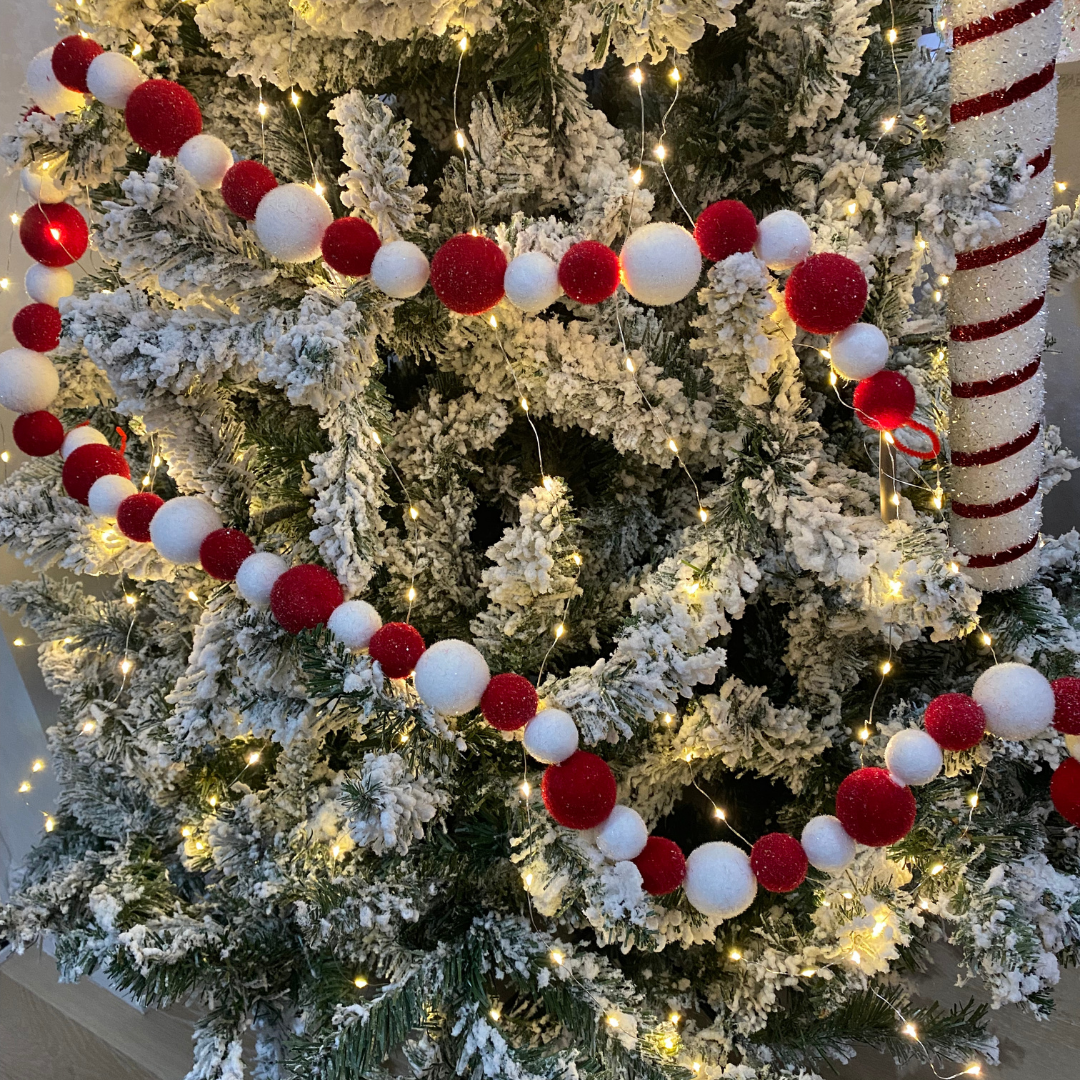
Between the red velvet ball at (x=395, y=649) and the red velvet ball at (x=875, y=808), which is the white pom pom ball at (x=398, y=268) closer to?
the red velvet ball at (x=395, y=649)

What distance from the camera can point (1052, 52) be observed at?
468mm

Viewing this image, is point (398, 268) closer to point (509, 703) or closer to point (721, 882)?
point (509, 703)

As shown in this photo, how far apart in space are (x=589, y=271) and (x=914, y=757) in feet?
1.16

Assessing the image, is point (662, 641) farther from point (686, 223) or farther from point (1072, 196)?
point (1072, 196)

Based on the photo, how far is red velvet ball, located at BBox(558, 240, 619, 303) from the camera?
500mm

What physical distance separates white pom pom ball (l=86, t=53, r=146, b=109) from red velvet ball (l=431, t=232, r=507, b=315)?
0.78ft

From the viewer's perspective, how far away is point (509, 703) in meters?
0.55

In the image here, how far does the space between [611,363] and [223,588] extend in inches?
12.7

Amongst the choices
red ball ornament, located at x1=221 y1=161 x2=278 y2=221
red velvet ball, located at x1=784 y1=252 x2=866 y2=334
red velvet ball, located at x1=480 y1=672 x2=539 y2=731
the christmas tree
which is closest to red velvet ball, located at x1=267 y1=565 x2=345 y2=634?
the christmas tree

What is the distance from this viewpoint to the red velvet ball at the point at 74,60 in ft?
1.86

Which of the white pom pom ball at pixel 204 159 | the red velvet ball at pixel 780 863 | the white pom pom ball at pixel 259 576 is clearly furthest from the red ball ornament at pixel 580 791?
the white pom pom ball at pixel 204 159

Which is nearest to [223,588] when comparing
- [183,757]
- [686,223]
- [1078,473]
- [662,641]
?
[183,757]

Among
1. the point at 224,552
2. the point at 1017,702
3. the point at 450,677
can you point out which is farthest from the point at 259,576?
the point at 1017,702

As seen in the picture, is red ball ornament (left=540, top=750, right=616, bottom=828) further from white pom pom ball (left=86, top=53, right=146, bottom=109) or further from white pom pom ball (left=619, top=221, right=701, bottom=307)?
white pom pom ball (left=86, top=53, right=146, bottom=109)
